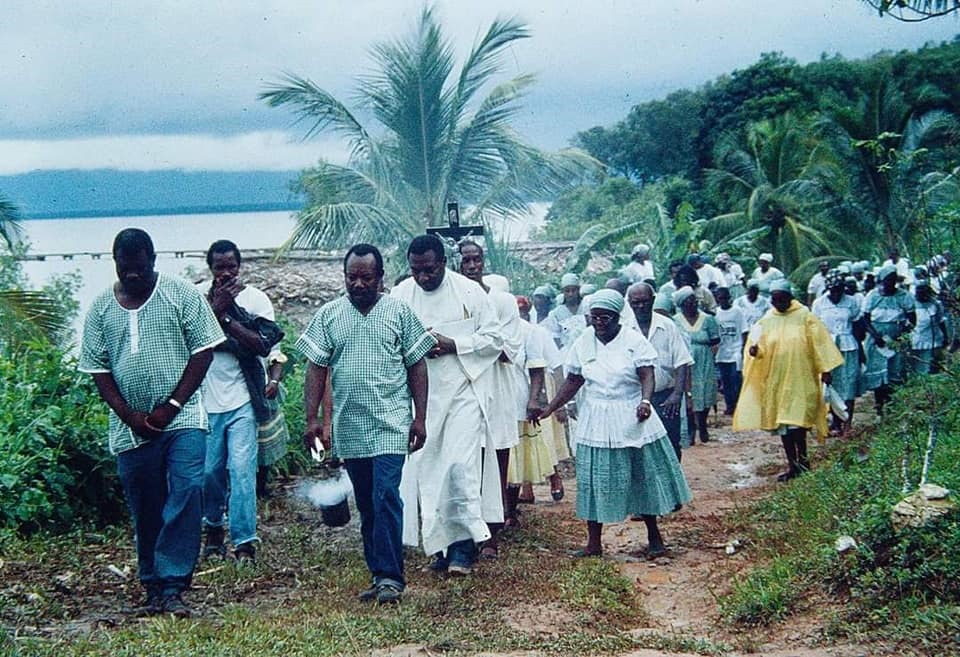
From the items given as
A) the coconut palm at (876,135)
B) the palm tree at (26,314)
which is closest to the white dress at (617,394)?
the palm tree at (26,314)

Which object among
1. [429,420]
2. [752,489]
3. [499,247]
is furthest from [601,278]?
[429,420]

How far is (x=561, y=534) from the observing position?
830 cm

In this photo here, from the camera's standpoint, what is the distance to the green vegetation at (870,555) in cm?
539

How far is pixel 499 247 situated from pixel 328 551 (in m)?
12.9

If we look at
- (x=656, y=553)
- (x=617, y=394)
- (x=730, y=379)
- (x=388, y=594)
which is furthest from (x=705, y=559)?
(x=730, y=379)

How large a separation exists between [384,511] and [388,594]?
0.44 m

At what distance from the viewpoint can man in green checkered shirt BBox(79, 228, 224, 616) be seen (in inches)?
228

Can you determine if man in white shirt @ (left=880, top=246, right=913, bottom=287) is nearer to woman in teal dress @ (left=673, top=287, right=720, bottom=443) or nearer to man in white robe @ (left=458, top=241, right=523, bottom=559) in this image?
woman in teal dress @ (left=673, top=287, right=720, bottom=443)

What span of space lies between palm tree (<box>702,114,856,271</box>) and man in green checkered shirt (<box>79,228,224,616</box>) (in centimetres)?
2472

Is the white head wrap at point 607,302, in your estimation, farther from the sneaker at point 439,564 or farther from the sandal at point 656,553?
the sneaker at point 439,564

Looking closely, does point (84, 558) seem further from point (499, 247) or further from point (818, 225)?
point (818, 225)

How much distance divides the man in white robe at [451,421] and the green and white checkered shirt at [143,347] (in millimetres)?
1542

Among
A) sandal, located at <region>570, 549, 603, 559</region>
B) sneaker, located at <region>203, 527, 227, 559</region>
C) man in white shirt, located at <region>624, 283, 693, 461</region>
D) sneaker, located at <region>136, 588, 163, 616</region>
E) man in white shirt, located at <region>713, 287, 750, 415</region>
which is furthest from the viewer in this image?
man in white shirt, located at <region>713, 287, 750, 415</region>

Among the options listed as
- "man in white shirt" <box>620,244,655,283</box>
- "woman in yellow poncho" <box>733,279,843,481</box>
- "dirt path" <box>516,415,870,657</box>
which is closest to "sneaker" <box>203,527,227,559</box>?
"dirt path" <box>516,415,870,657</box>
